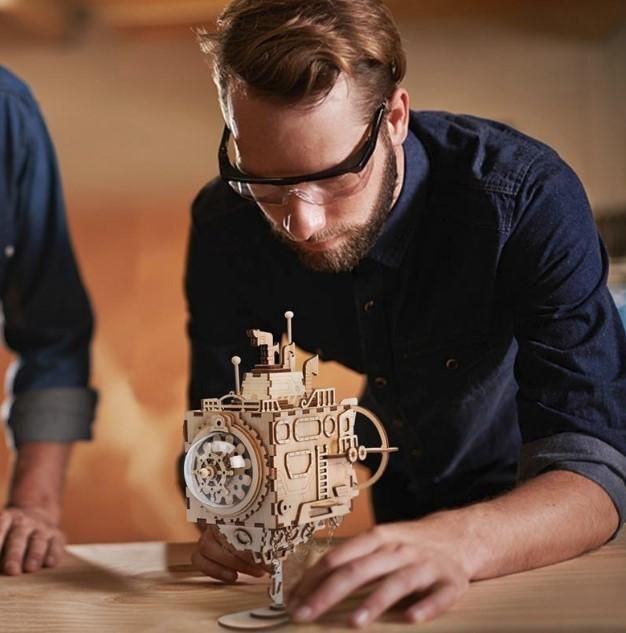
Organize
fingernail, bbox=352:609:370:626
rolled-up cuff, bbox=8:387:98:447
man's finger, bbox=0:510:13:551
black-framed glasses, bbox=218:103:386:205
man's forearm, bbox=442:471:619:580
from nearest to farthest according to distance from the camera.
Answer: fingernail, bbox=352:609:370:626
man's forearm, bbox=442:471:619:580
black-framed glasses, bbox=218:103:386:205
man's finger, bbox=0:510:13:551
rolled-up cuff, bbox=8:387:98:447

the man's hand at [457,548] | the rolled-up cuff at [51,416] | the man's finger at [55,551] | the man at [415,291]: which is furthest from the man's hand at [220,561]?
the rolled-up cuff at [51,416]

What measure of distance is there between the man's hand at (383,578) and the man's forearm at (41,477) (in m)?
0.75

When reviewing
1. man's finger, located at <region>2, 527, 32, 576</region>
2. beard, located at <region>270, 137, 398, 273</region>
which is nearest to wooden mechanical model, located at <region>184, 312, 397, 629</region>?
beard, located at <region>270, 137, 398, 273</region>

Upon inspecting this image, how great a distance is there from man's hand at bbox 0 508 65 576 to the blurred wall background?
1822mm

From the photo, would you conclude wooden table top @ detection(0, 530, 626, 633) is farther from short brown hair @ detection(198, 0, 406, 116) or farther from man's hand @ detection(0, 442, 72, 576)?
short brown hair @ detection(198, 0, 406, 116)

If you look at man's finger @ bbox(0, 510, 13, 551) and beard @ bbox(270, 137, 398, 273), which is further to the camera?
man's finger @ bbox(0, 510, 13, 551)

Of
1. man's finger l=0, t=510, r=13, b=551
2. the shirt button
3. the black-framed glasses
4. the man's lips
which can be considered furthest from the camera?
the shirt button

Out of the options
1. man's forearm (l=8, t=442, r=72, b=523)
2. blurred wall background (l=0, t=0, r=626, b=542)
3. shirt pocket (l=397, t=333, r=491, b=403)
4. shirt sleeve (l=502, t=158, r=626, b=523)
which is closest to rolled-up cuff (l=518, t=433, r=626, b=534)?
shirt sleeve (l=502, t=158, r=626, b=523)

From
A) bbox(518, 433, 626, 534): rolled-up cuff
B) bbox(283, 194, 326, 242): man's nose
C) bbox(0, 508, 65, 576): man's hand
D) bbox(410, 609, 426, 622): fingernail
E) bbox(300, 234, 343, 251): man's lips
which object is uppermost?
bbox(283, 194, 326, 242): man's nose

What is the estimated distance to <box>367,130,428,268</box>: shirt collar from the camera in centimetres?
166

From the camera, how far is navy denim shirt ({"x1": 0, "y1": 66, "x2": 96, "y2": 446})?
202cm

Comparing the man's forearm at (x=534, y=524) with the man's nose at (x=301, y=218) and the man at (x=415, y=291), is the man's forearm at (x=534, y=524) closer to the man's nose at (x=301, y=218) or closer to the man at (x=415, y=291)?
the man at (x=415, y=291)

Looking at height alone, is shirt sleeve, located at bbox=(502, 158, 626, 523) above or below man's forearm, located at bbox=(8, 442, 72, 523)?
above

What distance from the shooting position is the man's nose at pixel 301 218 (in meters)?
1.39
